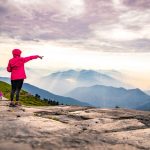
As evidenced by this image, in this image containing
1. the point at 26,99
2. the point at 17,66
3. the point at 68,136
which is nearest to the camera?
the point at 68,136

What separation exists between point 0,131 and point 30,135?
97cm

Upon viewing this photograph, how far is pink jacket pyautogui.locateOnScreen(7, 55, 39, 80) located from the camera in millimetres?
19220

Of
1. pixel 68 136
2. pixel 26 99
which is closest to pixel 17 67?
pixel 68 136

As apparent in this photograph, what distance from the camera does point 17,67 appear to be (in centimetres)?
1931

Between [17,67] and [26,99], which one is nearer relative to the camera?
[17,67]

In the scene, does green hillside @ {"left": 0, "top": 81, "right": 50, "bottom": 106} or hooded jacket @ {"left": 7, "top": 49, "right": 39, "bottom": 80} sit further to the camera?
green hillside @ {"left": 0, "top": 81, "right": 50, "bottom": 106}

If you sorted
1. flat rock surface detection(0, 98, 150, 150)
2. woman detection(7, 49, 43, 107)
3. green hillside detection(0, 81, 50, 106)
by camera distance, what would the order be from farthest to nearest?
green hillside detection(0, 81, 50, 106) → woman detection(7, 49, 43, 107) → flat rock surface detection(0, 98, 150, 150)

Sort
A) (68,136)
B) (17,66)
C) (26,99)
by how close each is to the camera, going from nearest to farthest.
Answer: (68,136) → (17,66) → (26,99)

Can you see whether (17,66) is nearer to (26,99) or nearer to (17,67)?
(17,67)

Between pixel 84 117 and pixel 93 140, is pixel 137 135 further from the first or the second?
pixel 84 117

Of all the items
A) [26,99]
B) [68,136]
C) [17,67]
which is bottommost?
[68,136]

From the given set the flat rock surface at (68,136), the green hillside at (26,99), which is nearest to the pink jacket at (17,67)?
the flat rock surface at (68,136)

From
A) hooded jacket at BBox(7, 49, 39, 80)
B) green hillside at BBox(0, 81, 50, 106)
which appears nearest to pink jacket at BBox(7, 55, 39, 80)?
hooded jacket at BBox(7, 49, 39, 80)

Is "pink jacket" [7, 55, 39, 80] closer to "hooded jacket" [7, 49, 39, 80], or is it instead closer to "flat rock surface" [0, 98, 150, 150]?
"hooded jacket" [7, 49, 39, 80]
